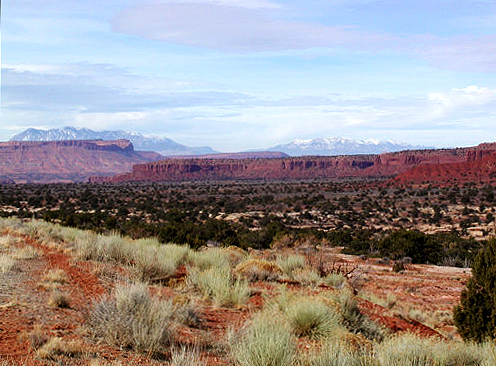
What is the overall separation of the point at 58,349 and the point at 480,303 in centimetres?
744

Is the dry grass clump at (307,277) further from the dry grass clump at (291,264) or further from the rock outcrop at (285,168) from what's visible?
the rock outcrop at (285,168)

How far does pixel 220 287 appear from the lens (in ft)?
32.9

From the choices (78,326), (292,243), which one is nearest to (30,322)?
(78,326)

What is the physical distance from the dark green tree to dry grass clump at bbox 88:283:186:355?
220 inches

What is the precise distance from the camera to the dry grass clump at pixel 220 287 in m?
9.70

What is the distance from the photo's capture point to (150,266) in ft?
38.2

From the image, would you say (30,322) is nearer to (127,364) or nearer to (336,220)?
(127,364)

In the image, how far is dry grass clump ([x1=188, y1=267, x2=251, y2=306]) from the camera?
31.8 feet

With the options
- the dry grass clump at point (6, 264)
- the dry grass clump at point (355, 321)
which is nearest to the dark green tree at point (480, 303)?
the dry grass clump at point (355, 321)

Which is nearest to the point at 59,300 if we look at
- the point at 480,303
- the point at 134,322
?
the point at 134,322

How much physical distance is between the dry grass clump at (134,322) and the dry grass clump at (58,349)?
47 centimetres

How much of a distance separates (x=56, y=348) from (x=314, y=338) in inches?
147

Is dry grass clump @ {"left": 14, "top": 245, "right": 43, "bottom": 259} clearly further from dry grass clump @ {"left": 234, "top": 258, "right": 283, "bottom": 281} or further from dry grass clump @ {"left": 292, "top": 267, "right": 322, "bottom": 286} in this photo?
dry grass clump @ {"left": 292, "top": 267, "right": 322, "bottom": 286}

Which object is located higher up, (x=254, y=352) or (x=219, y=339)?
(x=254, y=352)
